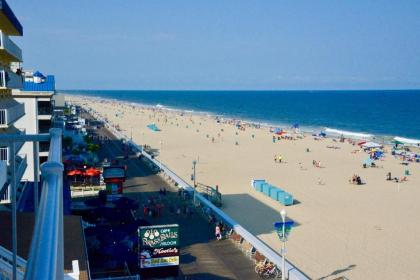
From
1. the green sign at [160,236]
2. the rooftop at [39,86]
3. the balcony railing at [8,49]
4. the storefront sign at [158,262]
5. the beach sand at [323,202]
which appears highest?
the balcony railing at [8,49]

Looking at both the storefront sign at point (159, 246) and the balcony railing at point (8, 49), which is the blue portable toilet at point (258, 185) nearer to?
the storefront sign at point (159, 246)

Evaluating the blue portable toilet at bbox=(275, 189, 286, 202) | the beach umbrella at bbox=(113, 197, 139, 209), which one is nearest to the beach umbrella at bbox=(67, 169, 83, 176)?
the beach umbrella at bbox=(113, 197, 139, 209)

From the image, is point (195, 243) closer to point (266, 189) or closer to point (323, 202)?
point (266, 189)

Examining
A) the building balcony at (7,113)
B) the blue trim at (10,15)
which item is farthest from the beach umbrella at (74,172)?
the blue trim at (10,15)

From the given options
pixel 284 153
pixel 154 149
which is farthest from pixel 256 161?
pixel 154 149

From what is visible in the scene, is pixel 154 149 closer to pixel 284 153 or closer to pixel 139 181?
pixel 284 153

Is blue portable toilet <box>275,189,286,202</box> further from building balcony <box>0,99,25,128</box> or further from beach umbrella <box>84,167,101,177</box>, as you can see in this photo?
building balcony <box>0,99,25,128</box>

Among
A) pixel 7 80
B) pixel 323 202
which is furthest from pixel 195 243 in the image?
pixel 323 202
